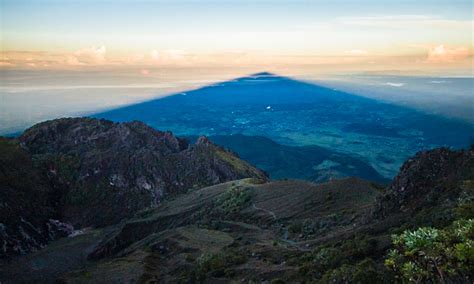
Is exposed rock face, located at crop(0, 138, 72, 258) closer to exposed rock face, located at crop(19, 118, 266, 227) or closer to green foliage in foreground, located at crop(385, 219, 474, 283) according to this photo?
exposed rock face, located at crop(19, 118, 266, 227)

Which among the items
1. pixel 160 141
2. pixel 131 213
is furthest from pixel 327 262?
pixel 160 141

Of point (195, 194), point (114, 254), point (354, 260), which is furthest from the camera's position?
point (195, 194)

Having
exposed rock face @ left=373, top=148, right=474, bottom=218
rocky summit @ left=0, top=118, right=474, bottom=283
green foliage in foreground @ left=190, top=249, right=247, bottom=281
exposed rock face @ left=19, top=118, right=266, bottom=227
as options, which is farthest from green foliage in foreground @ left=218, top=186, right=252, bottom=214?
exposed rock face @ left=19, top=118, right=266, bottom=227

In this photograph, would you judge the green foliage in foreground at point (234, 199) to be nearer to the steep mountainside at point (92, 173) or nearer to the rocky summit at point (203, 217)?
the rocky summit at point (203, 217)

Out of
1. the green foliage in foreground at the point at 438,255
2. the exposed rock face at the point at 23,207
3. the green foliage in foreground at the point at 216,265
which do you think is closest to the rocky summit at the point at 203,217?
the green foliage in foreground at the point at 438,255

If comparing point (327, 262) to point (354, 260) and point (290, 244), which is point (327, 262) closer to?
point (354, 260)

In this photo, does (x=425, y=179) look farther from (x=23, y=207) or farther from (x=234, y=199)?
(x=23, y=207)
